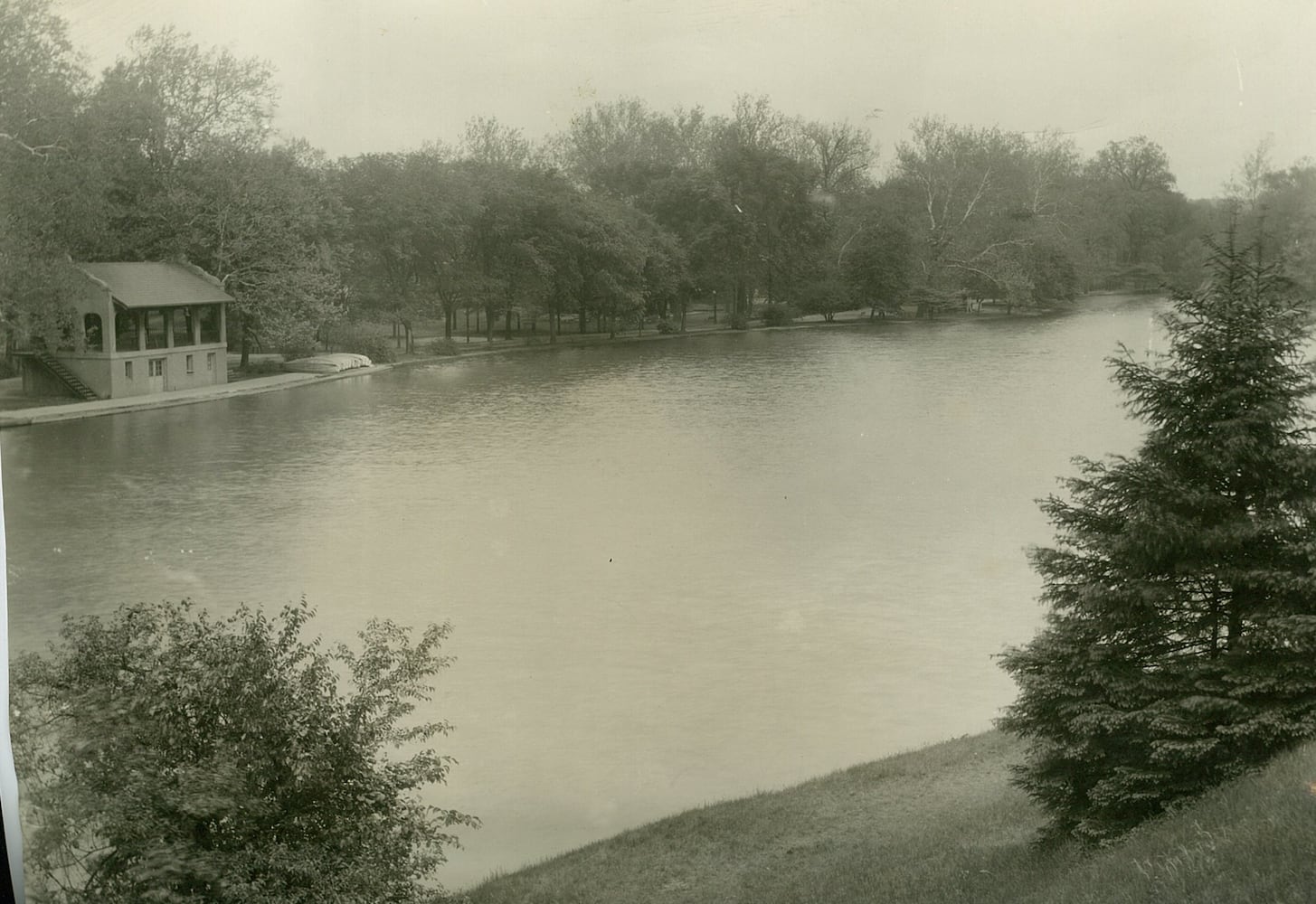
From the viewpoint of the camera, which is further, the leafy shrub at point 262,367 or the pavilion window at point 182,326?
the leafy shrub at point 262,367

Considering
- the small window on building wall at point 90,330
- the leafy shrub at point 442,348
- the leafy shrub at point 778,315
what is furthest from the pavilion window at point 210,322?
the leafy shrub at point 778,315

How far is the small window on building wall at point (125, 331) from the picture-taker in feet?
19.9

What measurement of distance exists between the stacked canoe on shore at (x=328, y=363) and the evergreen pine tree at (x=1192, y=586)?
3.92 meters

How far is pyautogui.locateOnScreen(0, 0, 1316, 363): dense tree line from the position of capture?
5938mm

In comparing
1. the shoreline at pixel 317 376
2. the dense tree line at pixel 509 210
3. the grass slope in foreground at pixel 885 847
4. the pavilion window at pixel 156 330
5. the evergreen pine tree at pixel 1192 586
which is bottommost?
the grass slope in foreground at pixel 885 847

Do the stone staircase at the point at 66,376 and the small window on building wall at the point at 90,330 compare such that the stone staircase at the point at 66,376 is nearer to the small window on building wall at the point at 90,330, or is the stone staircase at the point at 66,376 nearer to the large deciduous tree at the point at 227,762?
the small window on building wall at the point at 90,330

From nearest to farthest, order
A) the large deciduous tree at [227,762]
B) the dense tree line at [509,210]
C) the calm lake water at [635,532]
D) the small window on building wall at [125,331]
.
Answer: the large deciduous tree at [227,762], the calm lake water at [635,532], the dense tree line at [509,210], the small window on building wall at [125,331]

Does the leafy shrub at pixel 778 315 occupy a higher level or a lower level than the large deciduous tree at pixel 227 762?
higher

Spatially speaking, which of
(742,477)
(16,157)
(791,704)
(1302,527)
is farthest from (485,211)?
(1302,527)

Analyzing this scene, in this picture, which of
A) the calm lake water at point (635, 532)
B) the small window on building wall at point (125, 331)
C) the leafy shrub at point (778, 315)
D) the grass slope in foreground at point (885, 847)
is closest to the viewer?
the grass slope in foreground at point (885, 847)

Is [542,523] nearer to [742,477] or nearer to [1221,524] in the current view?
[742,477]

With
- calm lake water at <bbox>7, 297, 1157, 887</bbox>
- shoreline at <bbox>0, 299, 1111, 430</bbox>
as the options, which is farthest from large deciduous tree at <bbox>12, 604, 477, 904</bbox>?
shoreline at <bbox>0, 299, 1111, 430</bbox>

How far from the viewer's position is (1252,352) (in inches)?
179

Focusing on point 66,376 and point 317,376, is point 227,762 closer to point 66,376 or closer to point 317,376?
point 317,376
